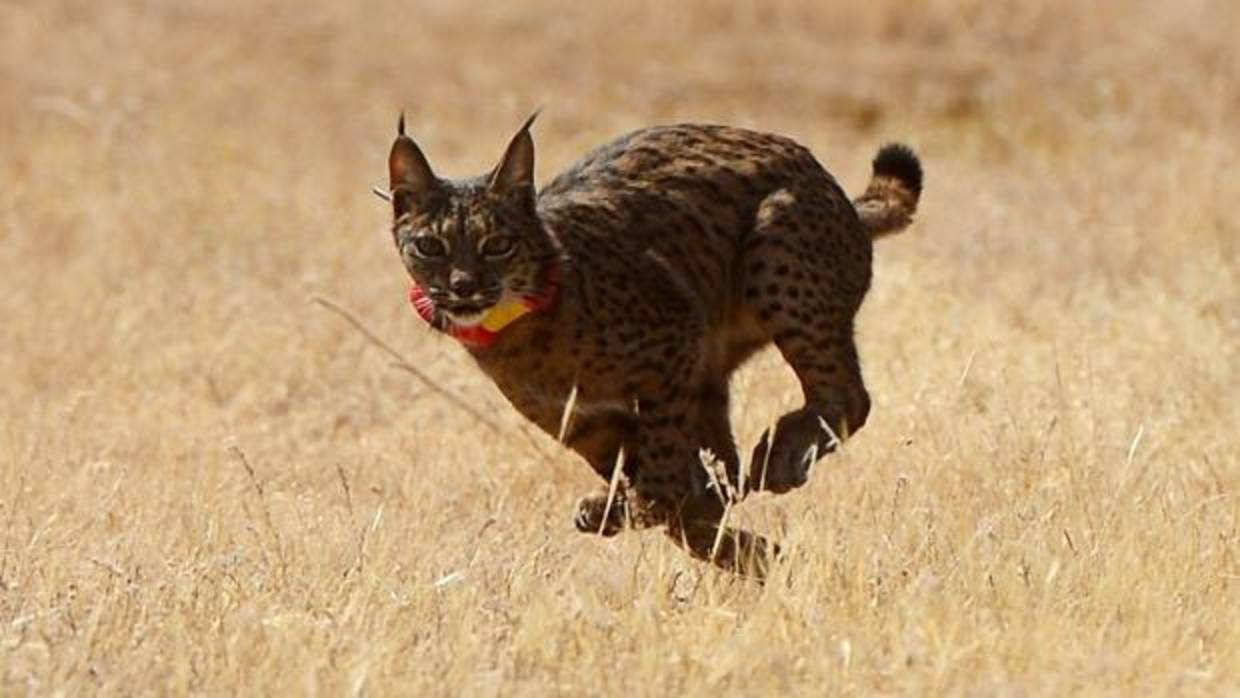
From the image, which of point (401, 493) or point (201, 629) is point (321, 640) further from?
point (401, 493)

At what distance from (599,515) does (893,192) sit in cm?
158

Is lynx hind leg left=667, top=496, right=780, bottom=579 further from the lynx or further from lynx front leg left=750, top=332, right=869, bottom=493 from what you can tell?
lynx front leg left=750, top=332, right=869, bottom=493

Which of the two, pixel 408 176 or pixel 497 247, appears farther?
pixel 408 176

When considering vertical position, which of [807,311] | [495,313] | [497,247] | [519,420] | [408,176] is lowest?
[519,420]

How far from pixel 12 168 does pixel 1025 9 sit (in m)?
7.51

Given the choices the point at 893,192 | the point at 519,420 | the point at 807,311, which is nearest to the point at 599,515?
the point at 807,311

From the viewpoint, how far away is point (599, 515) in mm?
7301

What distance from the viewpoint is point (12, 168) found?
1427cm

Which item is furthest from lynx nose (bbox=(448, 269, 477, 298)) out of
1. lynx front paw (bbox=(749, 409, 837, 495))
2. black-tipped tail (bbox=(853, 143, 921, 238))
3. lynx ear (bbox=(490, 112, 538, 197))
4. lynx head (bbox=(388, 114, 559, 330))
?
black-tipped tail (bbox=(853, 143, 921, 238))

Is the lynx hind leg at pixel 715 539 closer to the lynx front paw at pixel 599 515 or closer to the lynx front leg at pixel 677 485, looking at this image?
the lynx front leg at pixel 677 485

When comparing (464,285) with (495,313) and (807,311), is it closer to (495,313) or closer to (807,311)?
(495,313)

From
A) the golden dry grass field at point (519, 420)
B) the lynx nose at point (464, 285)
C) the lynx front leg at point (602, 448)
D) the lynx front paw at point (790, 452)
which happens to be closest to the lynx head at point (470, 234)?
the lynx nose at point (464, 285)

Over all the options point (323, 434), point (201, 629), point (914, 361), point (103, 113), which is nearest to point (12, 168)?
point (103, 113)

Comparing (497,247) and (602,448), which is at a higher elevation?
(497,247)
